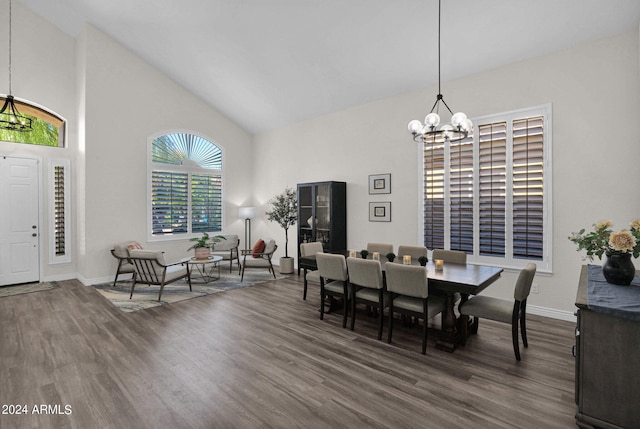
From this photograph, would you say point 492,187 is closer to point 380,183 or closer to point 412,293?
point 380,183

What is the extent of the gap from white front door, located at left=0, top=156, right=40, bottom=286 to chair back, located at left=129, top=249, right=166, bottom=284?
8.41ft

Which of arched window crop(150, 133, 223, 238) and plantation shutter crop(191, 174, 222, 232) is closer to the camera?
arched window crop(150, 133, 223, 238)

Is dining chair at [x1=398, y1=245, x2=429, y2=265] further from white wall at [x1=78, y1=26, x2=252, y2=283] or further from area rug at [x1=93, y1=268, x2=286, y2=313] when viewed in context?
white wall at [x1=78, y1=26, x2=252, y2=283]

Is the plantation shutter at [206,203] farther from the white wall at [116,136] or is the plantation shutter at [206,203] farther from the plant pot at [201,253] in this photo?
the plant pot at [201,253]

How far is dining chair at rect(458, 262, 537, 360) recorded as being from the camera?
2.87 meters

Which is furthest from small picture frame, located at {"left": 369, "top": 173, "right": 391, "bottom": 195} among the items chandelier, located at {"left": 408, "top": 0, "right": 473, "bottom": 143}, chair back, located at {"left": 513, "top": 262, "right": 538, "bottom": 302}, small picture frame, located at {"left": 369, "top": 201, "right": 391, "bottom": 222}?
chair back, located at {"left": 513, "top": 262, "right": 538, "bottom": 302}

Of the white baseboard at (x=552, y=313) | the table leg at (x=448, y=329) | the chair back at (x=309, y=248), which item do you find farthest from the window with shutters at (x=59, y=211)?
the white baseboard at (x=552, y=313)

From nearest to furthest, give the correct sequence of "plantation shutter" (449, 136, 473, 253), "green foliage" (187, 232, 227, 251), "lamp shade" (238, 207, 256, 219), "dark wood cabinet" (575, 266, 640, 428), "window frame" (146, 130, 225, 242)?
"dark wood cabinet" (575, 266, 640, 428), "plantation shutter" (449, 136, 473, 253), "green foliage" (187, 232, 227, 251), "window frame" (146, 130, 225, 242), "lamp shade" (238, 207, 256, 219)

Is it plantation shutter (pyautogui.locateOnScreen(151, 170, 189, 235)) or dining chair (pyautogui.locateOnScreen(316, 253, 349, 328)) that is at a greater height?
plantation shutter (pyautogui.locateOnScreen(151, 170, 189, 235))

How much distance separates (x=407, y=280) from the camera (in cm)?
310

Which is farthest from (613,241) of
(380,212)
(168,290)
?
(168,290)

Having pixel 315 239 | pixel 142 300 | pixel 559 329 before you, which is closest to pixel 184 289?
pixel 142 300

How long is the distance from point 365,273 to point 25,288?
19.7 feet

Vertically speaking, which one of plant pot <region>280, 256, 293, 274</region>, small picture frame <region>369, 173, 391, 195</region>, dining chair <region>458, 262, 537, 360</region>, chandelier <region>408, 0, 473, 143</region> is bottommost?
plant pot <region>280, 256, 293, 274</region>
